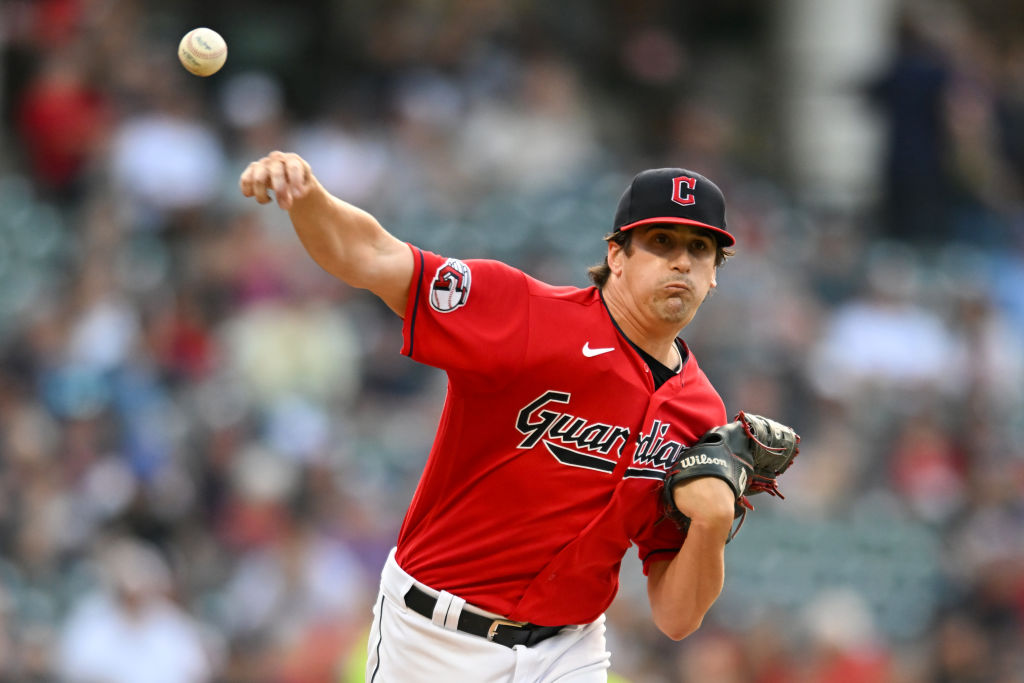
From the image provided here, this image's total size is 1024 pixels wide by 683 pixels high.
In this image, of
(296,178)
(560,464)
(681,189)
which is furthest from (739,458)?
(296,178)

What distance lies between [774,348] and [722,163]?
302 cm

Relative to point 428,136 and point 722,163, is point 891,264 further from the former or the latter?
point 428,136

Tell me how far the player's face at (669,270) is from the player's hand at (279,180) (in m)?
1.10

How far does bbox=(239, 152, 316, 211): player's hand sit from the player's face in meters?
1.10

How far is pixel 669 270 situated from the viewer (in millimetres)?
4469

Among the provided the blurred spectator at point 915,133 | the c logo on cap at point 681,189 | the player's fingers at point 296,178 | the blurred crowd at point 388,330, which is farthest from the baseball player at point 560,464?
the blurred spectator at point 915,133

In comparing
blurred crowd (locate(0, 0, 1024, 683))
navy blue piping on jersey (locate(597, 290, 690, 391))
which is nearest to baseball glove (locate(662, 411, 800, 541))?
navy blue piping on jersey (locate(597, 290, 690, 391))

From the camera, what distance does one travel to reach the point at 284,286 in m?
10.7

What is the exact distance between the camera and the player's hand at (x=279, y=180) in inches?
151

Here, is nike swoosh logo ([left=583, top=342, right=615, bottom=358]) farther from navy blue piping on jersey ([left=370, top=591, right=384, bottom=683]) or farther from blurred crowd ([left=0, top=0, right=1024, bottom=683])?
blurred crowd ([left=0, top=0, right=1024, bottom=683])

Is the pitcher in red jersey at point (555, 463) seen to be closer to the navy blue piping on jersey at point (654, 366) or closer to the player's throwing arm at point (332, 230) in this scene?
the navy blue piping on jersey at point (654, 366)

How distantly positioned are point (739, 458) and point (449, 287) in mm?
1100

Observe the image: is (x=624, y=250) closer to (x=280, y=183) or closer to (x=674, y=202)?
(x=674, y=202)

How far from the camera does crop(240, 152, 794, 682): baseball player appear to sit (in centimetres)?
437
